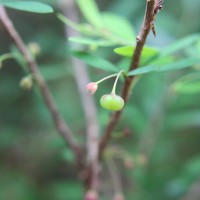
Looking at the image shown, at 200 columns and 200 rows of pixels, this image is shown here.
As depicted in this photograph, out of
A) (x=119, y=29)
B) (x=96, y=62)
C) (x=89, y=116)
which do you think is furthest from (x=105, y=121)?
(x=96, y=62)

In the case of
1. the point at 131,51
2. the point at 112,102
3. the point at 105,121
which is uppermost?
the point at 105,121

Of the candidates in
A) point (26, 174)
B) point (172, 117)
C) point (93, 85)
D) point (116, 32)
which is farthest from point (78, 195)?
point (93, 85)

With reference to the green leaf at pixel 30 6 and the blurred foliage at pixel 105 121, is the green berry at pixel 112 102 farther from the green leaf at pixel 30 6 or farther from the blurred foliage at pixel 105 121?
the blurred foliage at pixel 105 121

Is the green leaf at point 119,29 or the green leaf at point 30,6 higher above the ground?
the green leaf at point 119,29

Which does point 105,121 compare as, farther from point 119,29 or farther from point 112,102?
point 112,102

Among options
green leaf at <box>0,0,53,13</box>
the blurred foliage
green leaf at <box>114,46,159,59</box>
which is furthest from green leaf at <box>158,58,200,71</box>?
the blurred foliage

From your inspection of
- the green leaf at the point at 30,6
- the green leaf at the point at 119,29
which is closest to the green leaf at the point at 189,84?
the green leaf at the point at 119,29

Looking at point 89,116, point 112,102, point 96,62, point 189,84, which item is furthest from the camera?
point 89,116
